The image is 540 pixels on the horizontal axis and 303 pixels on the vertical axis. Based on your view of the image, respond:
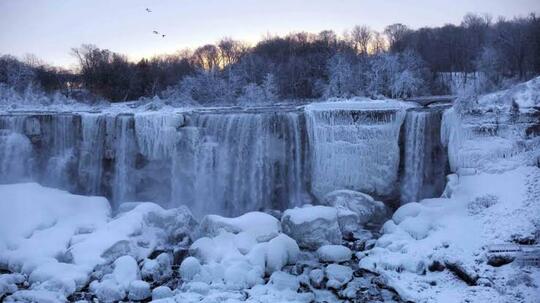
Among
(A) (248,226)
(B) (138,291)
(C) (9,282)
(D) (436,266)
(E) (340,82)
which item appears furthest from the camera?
(E) (340,82)

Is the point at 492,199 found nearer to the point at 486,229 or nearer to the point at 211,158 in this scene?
the point at 486,229

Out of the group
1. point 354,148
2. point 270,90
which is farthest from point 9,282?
point 270,90

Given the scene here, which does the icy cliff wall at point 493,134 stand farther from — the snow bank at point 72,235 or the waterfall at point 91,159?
the waterfall at point 91,159

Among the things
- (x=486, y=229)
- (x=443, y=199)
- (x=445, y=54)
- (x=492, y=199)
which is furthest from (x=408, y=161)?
(x=445, y=54)

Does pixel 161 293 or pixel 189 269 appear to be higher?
pixel 189 269

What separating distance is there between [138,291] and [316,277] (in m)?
3.82

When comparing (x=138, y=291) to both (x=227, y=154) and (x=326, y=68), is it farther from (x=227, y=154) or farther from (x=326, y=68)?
(x=326, y=68)

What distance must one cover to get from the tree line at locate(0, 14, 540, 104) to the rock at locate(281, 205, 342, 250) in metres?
16.0

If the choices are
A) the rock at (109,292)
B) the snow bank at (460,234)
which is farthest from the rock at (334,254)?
the rock at (109,292)

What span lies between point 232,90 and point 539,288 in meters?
29.8

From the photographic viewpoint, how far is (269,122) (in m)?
16.6

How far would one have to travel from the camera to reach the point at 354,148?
16016mm

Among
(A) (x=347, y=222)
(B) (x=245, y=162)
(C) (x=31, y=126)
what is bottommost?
(A) (x=347, y=222)

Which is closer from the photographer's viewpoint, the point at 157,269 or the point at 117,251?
the point at 157,269
